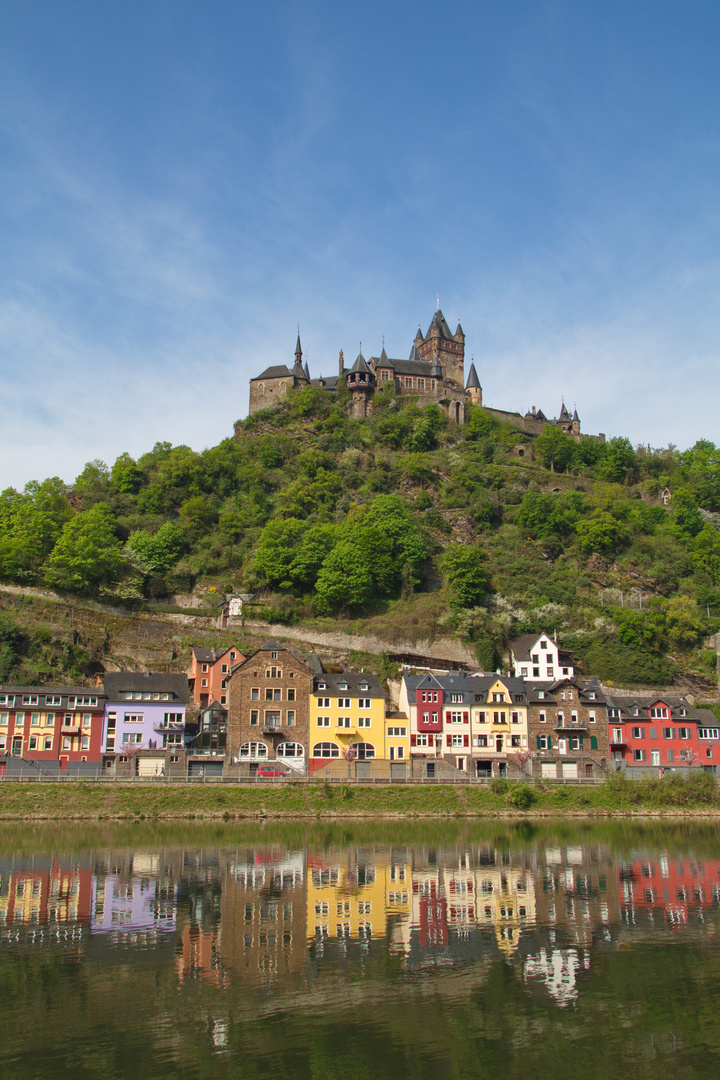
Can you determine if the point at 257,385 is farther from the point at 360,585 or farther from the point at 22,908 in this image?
the point at 22,908

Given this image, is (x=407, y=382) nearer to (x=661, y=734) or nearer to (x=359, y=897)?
(x=661, y=734)

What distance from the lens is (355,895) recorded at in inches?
1144

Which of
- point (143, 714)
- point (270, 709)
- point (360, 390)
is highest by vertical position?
point (360, 390)

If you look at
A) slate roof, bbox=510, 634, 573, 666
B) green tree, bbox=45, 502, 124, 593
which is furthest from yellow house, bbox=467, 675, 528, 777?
green tree, bbox=45, 502, 124, 593

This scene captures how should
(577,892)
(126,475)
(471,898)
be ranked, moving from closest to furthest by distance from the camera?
(471,898) → (577,892) → (126,475)

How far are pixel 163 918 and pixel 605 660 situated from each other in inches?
2076

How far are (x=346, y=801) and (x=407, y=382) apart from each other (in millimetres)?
86263

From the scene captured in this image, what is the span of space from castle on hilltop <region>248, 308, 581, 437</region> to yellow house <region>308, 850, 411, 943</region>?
9098cm

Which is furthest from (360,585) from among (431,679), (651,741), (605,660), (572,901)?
(572,901)

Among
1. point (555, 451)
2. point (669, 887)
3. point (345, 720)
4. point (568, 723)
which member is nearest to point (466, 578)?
point (568, 723)

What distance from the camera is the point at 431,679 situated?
64.5 meters

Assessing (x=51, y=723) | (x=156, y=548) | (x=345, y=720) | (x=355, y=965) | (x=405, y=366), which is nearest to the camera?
(x=355, y=965)

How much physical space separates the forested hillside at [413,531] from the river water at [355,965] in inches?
1577

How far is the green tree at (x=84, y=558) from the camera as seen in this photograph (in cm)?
7588
